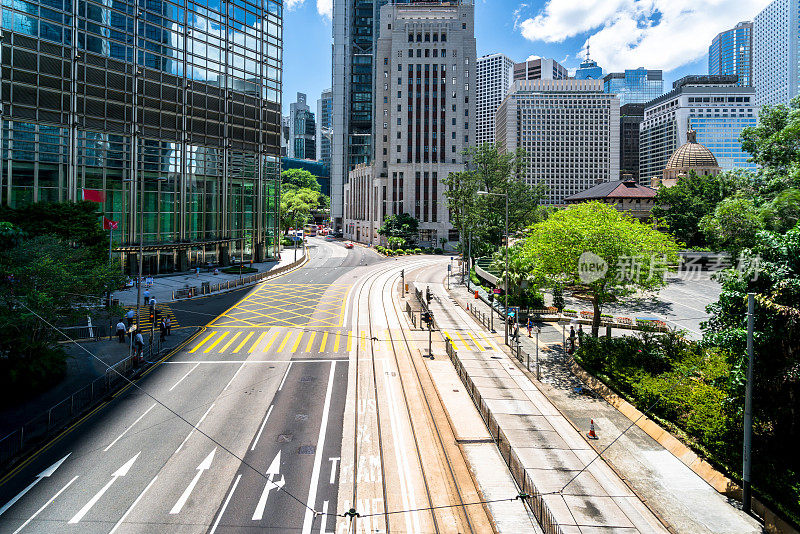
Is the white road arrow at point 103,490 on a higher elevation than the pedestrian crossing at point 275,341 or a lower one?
lower

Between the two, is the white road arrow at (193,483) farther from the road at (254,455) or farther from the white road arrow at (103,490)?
the white road arrow at (103,490)

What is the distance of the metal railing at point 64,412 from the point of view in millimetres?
18219

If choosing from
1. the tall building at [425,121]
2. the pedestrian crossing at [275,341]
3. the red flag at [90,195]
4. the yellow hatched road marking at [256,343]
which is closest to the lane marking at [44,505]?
the pedestrian crossing at [275,341]

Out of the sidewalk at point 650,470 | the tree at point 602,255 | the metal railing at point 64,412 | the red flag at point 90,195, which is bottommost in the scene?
the sidewalk at point 650,470

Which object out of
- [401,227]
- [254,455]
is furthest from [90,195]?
[401,227]

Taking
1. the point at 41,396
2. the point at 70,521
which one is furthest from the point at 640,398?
the point at 41,396

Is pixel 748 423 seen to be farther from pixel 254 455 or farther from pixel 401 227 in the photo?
pixel 401 227

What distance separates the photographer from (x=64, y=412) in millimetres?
Result: 21484

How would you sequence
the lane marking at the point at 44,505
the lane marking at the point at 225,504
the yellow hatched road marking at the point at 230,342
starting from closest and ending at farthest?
the lane marking at the point at 44,505
the lane marking at the point at 225,504
the yellow hatched road marking at the point at 230,342

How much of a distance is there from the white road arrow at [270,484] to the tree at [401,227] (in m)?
90.1

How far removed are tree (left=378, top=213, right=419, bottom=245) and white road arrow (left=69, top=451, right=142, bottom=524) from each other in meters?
90.8

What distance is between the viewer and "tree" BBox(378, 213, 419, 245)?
108 meters

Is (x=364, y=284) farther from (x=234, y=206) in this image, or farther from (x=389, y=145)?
(x=389, y=145)

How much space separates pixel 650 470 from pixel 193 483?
55.8ft
